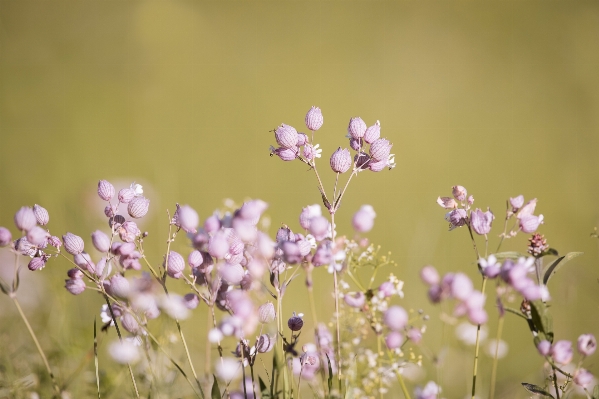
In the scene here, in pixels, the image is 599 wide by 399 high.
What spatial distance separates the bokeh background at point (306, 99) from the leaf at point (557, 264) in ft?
4.27

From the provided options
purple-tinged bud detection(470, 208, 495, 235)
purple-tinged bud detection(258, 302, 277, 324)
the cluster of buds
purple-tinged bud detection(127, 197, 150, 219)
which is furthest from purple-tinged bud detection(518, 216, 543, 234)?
purple-tinged bud detection(127, 197, 150, 219)

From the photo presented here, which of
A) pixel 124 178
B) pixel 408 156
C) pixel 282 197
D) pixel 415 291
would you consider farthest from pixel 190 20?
pixel 415 291

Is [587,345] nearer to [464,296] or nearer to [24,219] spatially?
[464,296]

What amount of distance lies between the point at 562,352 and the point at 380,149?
0.77ft

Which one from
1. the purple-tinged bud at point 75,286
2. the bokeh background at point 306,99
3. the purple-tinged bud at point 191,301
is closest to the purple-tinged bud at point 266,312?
the purple-tinged bud at point 191,301

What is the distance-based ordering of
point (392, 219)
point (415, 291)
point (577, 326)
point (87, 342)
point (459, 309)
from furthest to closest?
1. point (392, 219)
2. point (577, 326)
3. point (415, 291)
4. point (87, 342)
5. point (459, 309)

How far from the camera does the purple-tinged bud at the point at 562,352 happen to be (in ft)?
1.16

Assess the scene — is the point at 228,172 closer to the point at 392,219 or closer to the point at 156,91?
the point at 156,91

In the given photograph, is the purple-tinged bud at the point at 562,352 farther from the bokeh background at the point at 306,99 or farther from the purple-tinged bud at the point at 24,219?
the bokeh background at the point at 306,99

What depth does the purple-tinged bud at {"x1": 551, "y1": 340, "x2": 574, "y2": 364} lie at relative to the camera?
353mm

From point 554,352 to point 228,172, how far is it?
5.13 feet

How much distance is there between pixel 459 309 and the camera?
328 mm

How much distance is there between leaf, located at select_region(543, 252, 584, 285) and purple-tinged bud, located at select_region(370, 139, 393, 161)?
182 mm

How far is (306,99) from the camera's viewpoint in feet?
6.07
